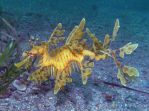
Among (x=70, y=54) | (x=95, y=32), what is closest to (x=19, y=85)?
(x=70, y=54)

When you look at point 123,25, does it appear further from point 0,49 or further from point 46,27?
point 0,49

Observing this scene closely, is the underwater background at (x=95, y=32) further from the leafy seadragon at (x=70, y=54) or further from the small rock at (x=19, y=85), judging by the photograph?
the leafy seadragon at (x=70, y=54)

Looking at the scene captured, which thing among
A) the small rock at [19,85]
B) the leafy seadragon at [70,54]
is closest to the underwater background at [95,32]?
the small rock at [19,85]

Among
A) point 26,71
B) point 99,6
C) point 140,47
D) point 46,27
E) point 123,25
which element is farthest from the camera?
point 99,6

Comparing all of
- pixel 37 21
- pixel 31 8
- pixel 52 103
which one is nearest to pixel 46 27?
pixel 37 21

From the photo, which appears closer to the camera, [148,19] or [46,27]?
[46,27]

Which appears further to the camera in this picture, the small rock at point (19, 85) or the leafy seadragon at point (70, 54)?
the small rock at point (19, 85)

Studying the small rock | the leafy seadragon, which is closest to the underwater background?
the small rock

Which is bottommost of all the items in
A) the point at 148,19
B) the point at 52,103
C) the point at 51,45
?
the point at 52,103
